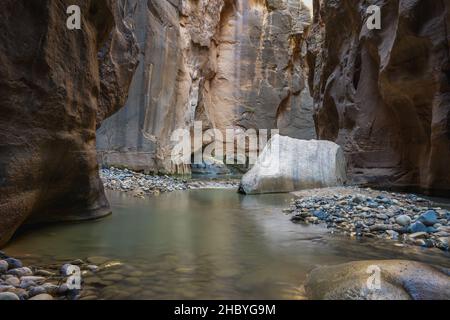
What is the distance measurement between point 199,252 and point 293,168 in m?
6.95

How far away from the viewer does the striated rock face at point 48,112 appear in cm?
319

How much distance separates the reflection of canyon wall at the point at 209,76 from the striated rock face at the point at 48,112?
881 cm

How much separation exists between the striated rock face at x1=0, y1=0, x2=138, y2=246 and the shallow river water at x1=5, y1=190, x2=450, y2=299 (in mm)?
392

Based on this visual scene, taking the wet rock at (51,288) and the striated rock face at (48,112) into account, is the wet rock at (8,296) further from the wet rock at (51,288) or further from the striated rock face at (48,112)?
the striated rock face at (48,112)

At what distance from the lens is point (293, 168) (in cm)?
988

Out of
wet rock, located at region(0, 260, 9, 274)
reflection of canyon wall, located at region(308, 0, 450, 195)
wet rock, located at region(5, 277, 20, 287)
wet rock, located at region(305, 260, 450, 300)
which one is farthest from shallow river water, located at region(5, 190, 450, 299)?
reflection of canyon wall, located at region(308, 0, 450, 195)

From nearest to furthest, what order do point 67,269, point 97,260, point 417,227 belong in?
point 67,269, point 97,260, point 417,227

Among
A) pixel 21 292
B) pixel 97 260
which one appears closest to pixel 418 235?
pixel 97 260

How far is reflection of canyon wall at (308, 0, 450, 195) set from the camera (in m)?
7.12

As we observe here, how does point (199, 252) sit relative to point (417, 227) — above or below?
below

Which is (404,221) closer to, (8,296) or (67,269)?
(67,269)

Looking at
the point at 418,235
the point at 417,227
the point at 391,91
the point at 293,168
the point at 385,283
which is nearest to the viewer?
the point at 385,283

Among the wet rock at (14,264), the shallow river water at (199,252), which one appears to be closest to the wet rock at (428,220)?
the shallow river water at (199,252)

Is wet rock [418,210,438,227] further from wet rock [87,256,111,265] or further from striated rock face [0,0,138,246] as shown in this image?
striated rock face [0,0,138,246]
